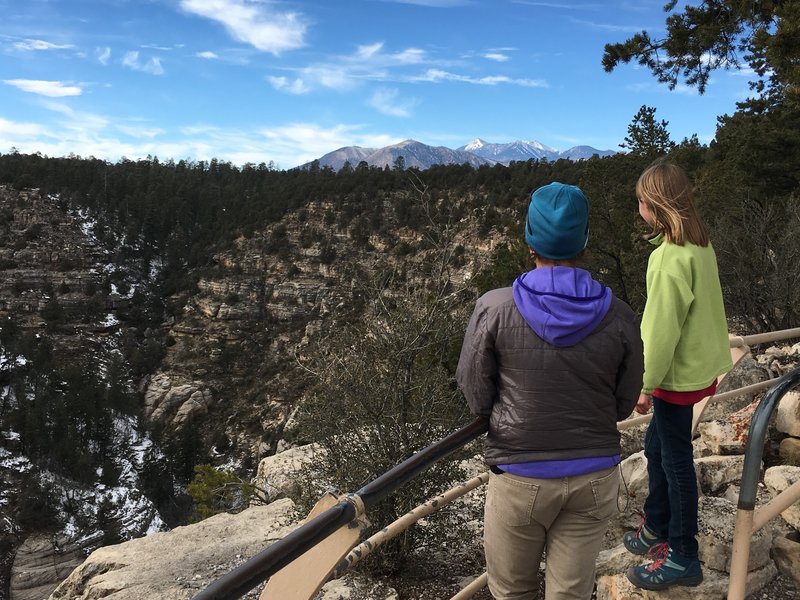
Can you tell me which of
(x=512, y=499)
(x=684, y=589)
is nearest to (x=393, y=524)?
(x=512, y=499)

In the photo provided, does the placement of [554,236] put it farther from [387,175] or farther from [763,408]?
[387,175]

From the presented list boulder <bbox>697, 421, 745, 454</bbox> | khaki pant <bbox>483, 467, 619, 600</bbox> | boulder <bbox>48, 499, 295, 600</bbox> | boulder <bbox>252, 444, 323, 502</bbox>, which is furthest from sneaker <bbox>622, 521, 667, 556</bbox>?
boulder <bbox>252, 444, 323, 502</bbox>

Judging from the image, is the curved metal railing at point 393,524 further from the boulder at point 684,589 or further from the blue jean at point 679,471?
the boulder at point 684,589

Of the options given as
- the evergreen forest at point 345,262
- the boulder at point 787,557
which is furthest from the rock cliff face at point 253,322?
the boulder at point 787,557

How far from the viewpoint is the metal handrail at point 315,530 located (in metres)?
0.91

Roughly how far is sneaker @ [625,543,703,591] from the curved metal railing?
1.54ft

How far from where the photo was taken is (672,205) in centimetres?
186

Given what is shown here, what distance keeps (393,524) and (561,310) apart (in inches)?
27.5

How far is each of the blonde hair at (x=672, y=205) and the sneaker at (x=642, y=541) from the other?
3.70 ft

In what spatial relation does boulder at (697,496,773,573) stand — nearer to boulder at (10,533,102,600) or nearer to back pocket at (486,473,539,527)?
back pocket at (486,473,539,527)

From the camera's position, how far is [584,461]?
4.73 feet

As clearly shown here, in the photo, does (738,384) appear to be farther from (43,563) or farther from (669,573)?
(43,563)

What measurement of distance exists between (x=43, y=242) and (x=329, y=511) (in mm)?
63796

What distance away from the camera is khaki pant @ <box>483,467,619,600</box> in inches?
56.8
